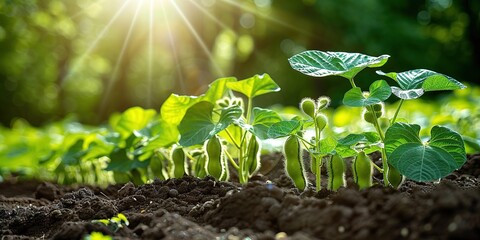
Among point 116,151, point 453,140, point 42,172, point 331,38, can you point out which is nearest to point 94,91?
point 331,38

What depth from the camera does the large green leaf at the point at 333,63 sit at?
2395mm

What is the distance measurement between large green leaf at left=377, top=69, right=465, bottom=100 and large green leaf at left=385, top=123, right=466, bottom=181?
128mm

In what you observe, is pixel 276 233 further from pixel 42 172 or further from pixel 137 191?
pixel 42 172

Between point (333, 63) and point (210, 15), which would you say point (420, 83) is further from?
point (210, 15)

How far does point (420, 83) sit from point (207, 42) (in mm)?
17185

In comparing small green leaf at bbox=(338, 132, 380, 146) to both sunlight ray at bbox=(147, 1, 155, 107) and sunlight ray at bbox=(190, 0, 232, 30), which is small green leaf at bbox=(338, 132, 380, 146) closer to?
sunlight ray at bbox=(147, 1, 155, 107)

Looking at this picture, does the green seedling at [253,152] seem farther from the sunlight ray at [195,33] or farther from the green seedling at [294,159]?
the sunlight ray at [195,33]

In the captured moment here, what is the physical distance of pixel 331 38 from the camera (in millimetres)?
18344

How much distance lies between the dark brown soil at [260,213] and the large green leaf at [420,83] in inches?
14.7

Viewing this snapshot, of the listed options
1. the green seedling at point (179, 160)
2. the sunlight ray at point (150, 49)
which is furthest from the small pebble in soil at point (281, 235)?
the sunlight ray at point (150, 49)

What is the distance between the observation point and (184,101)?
3.04 metres

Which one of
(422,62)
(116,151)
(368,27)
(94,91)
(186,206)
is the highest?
(186,206)

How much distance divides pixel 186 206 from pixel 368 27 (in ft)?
50.6

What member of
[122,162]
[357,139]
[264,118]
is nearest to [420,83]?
[357,139]
